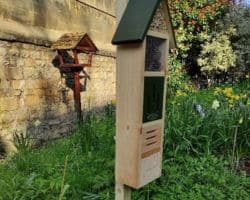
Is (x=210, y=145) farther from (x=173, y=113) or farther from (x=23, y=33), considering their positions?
(x=23, y=33)

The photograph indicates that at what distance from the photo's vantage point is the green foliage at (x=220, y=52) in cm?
1071

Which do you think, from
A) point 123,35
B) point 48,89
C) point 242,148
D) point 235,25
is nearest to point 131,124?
point 123,35

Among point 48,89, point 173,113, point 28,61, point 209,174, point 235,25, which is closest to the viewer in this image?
point 209,174

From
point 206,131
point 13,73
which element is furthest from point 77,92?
point 206,131

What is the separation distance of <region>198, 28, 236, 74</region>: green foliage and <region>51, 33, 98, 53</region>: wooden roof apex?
5.09m

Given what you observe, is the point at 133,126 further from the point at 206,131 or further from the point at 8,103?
Result: the point at 8,103

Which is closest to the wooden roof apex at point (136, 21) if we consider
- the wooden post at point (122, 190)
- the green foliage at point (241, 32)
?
the wooden post at point (122, 190)

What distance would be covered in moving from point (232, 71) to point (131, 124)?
9666 mm

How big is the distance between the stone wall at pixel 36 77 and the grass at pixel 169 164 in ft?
4.19

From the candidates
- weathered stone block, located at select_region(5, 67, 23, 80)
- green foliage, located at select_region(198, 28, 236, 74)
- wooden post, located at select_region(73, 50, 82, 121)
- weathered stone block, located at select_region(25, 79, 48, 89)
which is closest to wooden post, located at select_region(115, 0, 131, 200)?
weathered stone block, located at select_region(5, 67, 23, 80)

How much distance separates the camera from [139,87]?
2.35 m

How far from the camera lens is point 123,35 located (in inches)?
93.0

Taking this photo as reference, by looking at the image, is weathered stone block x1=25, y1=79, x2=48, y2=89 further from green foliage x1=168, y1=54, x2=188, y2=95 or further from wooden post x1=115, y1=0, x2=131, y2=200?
green foliage x1=168, y1=54, x2=188, y2=95

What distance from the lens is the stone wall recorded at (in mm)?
5605
